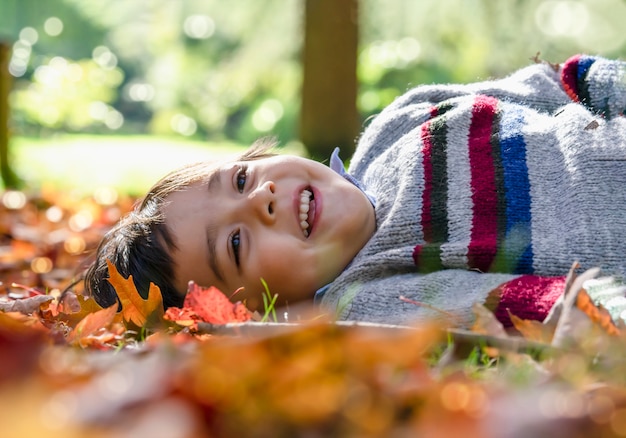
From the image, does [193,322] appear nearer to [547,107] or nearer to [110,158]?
[547,107]

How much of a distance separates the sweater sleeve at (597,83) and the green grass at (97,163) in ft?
9.94

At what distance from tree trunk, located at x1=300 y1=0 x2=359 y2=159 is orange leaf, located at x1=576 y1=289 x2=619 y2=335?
4.25 meters

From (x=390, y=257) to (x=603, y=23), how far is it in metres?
7.73

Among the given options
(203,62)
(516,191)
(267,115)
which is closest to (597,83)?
(516,191)

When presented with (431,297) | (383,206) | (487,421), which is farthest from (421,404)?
(383,206)

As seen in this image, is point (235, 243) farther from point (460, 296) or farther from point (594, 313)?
point (594, 313)

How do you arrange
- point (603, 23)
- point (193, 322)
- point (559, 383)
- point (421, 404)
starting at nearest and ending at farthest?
point (421, 404), point (559, 383), point (193, 322), point (603, 23)

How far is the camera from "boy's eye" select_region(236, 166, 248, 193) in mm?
2197

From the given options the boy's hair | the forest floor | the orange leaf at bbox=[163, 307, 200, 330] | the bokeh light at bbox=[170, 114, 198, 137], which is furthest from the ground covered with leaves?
the bokeh light at bbox=[170, 114, 198, 137]

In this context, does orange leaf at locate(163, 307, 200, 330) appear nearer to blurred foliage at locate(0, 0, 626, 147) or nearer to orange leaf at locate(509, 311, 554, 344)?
orange leaf at locate(509, 311, 554, 344)

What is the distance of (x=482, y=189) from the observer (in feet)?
6.82

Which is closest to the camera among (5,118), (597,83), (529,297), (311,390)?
(311,390)

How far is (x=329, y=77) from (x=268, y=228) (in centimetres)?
375

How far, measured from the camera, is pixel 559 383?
1.05 meters
